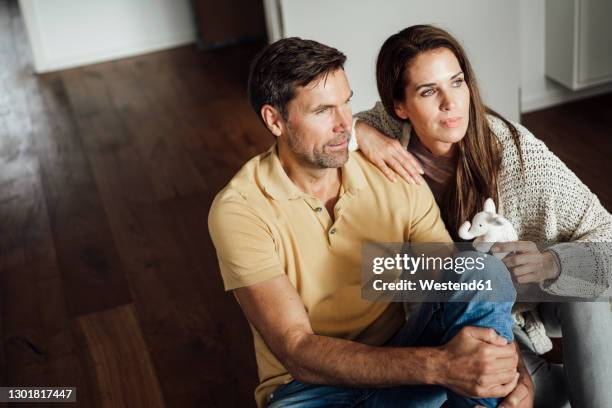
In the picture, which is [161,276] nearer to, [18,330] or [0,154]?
[18,330]

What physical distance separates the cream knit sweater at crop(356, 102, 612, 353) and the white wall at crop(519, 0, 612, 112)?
1.57 m

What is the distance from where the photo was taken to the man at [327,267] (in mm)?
1382

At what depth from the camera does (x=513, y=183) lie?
1650mm

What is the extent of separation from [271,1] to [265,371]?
1.72m

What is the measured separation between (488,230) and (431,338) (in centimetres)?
22

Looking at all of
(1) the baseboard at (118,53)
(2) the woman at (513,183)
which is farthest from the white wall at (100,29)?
(2) the woman at (513,183)

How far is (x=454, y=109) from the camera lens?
1.62 m

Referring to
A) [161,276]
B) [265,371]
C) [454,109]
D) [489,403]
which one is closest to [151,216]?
[161,276]

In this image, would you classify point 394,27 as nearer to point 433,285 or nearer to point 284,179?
point 284,179

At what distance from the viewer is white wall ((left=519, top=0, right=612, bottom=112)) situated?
3.13 metres

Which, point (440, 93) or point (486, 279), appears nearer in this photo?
point (486, 279)

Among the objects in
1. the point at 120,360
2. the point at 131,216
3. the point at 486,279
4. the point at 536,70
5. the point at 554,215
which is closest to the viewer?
the point at 486,279

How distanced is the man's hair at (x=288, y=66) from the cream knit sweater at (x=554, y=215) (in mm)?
404

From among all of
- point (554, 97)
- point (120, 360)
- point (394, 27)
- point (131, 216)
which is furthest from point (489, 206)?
point (554, 97)
